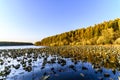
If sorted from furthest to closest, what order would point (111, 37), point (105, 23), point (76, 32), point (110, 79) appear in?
point (76, 32), point (105, 23), point (111, 37), point (110, 79)

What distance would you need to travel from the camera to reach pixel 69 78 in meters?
18.7

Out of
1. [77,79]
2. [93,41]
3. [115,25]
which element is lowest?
[77,79]

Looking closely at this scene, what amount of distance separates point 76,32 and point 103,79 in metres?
123

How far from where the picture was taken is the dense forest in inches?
3418

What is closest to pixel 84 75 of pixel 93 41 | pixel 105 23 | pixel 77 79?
pixel 77 79


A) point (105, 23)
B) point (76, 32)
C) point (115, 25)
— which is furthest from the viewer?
point (76, 32)

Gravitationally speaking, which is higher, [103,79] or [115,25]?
[115,25]

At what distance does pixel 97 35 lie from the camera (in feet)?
356

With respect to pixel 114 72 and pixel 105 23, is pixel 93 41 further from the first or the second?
pixel 114 72

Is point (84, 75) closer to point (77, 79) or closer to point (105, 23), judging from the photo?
point (77, 79)

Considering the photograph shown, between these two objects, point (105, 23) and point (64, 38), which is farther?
point (64, 38)

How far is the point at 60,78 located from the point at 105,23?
94.2 m

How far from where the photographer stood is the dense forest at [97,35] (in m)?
86.8

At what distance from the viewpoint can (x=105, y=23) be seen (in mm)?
108562
